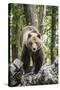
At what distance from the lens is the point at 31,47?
1.73 metres

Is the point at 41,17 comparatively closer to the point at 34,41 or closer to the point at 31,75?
the point at 34,41

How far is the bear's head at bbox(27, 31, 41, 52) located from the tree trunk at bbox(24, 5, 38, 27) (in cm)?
7

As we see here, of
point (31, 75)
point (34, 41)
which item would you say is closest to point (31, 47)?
point (34, 41)

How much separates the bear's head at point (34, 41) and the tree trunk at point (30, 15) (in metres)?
0.07

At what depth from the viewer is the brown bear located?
172 centimetres

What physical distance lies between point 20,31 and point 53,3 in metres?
0.32

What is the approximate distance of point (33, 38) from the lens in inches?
68.2

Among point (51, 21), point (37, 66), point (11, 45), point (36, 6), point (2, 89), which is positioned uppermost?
point (36, 6)

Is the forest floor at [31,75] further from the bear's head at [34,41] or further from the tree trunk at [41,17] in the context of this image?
the tree trunk at [41,17]

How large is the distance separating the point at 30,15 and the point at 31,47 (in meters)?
0.23

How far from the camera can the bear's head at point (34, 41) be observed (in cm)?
173

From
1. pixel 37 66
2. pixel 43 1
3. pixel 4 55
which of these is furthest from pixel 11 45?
pixel 43 1

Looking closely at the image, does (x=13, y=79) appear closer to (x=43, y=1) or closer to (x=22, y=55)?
(x=22, y=55)

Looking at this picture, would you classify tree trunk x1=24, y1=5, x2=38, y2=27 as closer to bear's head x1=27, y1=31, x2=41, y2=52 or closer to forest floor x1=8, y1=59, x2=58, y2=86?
bear's head x1=27, y1=31, x2=41, y2=52
